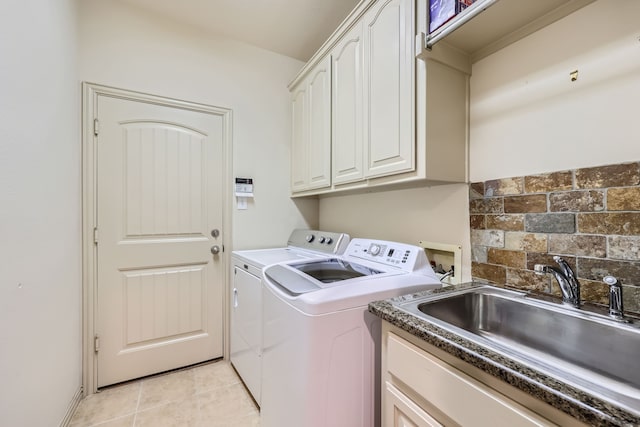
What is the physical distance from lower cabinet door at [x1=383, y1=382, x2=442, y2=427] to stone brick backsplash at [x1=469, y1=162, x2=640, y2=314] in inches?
28.2

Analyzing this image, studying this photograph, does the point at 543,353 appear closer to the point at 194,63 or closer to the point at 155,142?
the point at 155,142

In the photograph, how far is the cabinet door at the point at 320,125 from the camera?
188 centimetres

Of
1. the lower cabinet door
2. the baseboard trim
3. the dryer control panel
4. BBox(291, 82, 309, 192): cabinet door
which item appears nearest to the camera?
the lower cabinet door

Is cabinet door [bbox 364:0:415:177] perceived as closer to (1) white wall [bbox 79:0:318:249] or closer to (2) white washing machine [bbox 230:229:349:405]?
(2) white washing machine [bbox 230:229:349:405]

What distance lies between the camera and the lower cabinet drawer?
0.59 metres

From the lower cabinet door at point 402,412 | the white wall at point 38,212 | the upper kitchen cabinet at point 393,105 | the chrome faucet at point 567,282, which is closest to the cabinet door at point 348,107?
the upper kitchen cabinet at point 393,105

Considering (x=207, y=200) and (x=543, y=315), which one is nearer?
(x=543, y=315)

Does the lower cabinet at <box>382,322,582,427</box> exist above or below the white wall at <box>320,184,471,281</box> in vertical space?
below

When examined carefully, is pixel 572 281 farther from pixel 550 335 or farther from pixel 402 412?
pixel 402 412

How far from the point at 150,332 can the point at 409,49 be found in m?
2.42

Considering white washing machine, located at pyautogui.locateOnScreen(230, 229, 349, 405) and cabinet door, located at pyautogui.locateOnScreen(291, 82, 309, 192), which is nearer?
white washing machine, located at pyautogui.locateOnScreen(230, 229, 349, 405)

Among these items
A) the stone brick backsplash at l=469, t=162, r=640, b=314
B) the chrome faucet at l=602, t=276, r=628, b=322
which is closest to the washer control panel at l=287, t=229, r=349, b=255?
the stone brick backsplash at l=469, t=162, r=640, b=314

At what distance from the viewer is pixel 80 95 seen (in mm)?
1773

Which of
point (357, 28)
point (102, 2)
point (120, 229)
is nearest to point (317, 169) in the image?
point (357, 28)
